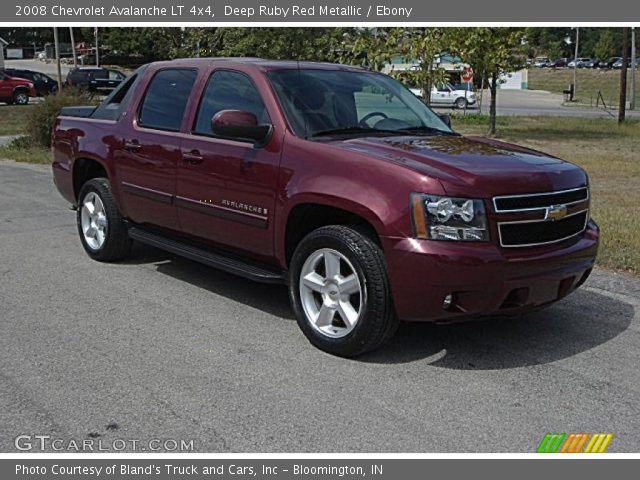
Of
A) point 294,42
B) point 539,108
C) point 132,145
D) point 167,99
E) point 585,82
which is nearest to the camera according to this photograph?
point 167,99

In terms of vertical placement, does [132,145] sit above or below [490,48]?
below

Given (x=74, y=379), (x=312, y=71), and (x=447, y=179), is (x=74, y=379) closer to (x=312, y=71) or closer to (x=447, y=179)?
(x=447, y=179)

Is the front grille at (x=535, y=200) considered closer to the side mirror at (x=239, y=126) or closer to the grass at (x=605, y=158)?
the side mirror at (x=239, y=126)

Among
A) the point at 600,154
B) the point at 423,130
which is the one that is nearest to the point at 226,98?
the point at 423,130

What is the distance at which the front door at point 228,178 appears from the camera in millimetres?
5375

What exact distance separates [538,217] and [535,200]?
102mm

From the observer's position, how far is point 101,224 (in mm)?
7246

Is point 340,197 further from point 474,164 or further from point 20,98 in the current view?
point 20,98

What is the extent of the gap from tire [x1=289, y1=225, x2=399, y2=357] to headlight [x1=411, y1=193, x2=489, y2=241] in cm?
36

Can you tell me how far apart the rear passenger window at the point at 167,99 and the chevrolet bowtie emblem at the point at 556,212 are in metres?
2.93

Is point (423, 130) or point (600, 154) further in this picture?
point (600, 154)

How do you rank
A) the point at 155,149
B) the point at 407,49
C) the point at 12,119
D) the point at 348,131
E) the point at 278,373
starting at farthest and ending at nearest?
the point at 12,119
the point at 407,49
the point at 155,149
the point at 348,131
the point at 278,373

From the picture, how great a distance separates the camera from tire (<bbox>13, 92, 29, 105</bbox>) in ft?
126

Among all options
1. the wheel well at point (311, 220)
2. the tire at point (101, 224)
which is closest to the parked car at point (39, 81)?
the tire at point (101, 224)
